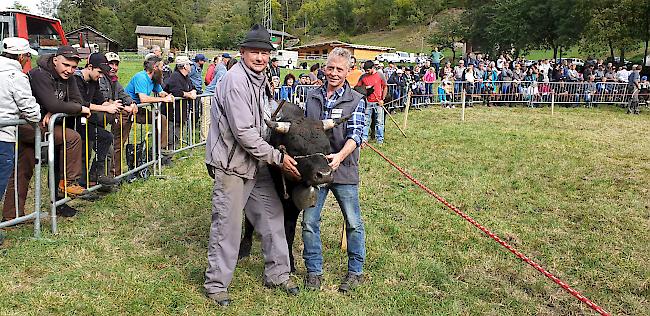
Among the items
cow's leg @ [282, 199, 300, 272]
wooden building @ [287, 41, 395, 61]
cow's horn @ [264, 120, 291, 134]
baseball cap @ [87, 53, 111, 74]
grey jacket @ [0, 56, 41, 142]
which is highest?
wooden building @ [287, 41, 395, 61]

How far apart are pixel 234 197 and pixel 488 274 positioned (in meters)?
2.50

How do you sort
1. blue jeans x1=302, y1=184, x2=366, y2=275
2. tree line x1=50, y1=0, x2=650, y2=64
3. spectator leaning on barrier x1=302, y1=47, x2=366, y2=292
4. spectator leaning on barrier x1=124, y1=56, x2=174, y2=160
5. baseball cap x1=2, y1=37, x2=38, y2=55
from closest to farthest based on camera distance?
spectator leaning on barrier x1=302, y1=47, x2=366, y2=292
blue jeans x1=302, y1=184, x2=366, y2=275
baseball cap x1=2, y1=37, x2=38, y2=55
spectator leaning on barrier x1=124, y1=56, x2=174, y2=160
tree line x1=50, y1=0, x2=650, y2=64

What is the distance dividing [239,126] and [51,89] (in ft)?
8.59

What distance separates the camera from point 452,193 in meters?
8.11

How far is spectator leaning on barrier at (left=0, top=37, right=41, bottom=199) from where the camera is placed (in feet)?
16.3

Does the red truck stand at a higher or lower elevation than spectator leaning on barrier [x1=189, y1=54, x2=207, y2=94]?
higher

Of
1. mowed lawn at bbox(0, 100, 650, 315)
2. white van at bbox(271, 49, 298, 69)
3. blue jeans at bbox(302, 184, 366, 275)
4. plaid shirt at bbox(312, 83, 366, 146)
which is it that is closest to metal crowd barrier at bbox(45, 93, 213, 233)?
mowed lawn at bbox(0, 100, 650, 315)

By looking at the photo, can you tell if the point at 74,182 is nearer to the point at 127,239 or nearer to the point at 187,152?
the point at 127,239

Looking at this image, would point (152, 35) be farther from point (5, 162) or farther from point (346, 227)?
point (346, 227)

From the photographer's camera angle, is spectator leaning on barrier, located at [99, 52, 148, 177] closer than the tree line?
Yes

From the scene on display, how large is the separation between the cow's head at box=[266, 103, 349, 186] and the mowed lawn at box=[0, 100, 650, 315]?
40.9 inches

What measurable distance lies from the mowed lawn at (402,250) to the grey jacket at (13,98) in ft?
3.54

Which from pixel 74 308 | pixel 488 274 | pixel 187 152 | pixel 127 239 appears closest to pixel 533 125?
pixel 187 152

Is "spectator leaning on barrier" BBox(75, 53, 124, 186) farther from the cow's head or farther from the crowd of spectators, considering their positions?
the crowd of spectators
